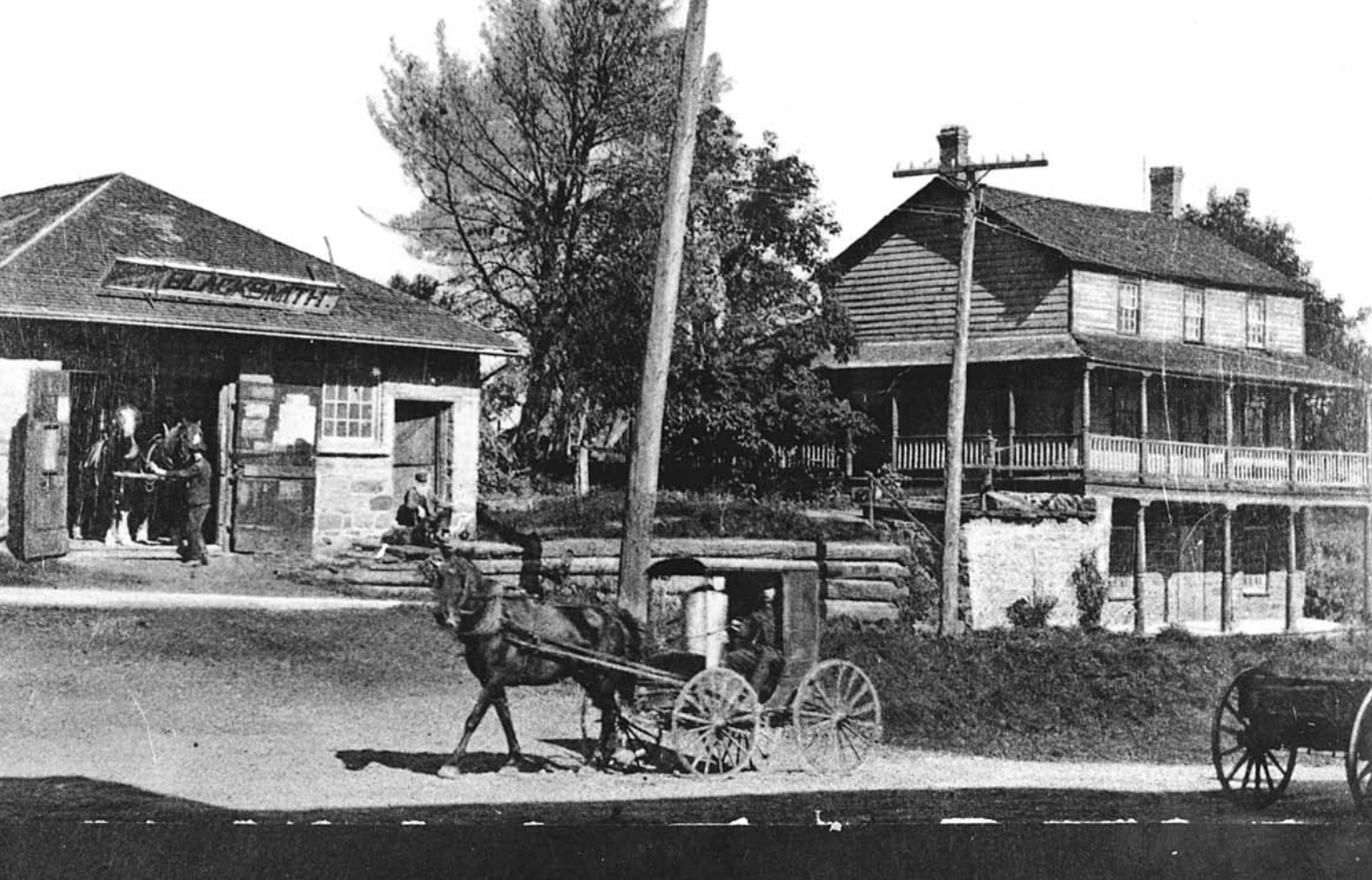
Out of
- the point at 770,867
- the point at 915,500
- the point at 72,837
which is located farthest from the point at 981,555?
the point at 72,837

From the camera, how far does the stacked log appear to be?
52.2ft

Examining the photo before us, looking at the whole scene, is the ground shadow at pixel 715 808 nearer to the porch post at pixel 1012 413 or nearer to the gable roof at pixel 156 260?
the gable roof at pixel 156 260

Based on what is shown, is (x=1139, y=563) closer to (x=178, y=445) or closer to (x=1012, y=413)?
(x=1012, y=413)

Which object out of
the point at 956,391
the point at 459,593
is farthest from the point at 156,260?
the point at 956,391

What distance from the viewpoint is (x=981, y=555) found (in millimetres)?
22812

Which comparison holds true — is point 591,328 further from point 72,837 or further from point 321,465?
point 72,837

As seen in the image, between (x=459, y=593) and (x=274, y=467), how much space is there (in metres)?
8.41

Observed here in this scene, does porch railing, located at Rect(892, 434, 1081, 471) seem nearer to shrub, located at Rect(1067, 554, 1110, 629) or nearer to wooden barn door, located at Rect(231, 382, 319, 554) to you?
shrub, located at Rect(1067, 554, 1110, 629)

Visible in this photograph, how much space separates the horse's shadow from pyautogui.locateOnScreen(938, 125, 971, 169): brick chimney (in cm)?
2286

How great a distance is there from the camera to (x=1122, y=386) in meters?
30.1

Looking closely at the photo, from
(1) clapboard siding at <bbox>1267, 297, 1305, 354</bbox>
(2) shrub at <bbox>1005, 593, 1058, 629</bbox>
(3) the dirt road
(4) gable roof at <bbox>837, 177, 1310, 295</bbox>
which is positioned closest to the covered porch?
(1) clapboard siding at <bbox>1267, 297, 1305, 354</bbox>

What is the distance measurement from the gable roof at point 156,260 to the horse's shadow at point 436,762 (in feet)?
24.1

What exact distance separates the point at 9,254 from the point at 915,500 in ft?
48.7

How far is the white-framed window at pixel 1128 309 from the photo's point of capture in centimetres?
3036
